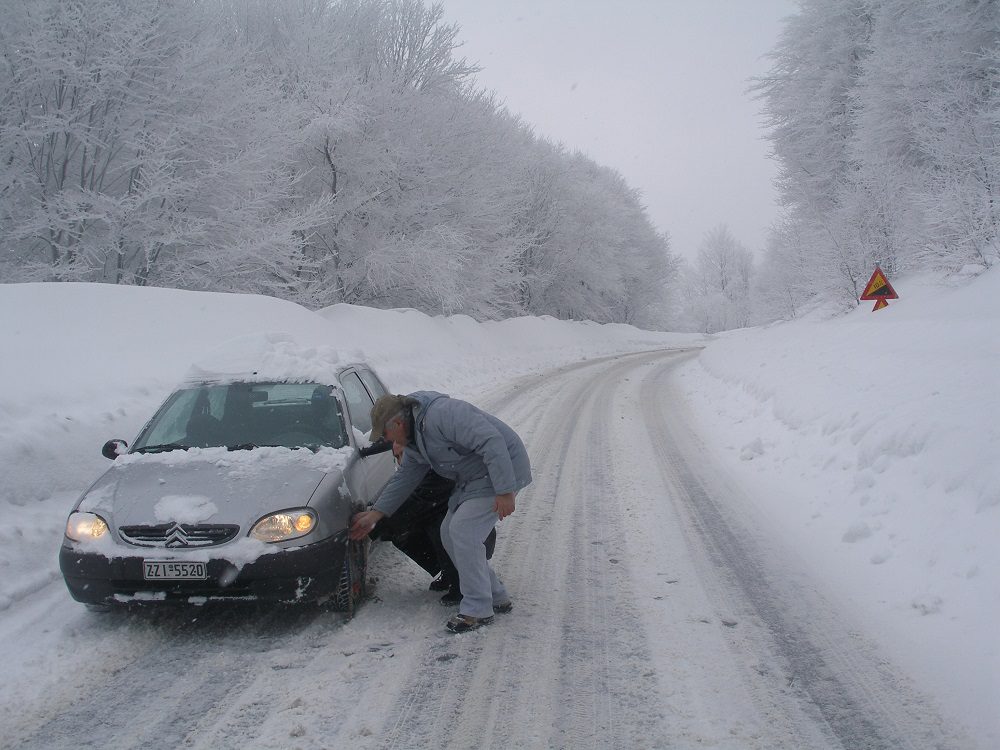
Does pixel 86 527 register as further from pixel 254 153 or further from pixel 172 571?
pixel 254 153

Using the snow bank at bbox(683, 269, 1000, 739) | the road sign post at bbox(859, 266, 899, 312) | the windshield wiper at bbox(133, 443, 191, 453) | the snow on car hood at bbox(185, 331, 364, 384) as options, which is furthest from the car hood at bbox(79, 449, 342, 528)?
the road sign post at bbox(859, 266, 899, 312)

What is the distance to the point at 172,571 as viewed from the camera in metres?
3.56

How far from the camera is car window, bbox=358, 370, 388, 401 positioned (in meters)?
6.07

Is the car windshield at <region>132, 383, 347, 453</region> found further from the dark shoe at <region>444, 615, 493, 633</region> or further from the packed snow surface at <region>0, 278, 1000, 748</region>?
the dark shoe at <region>444, 615, 493, 633</region>

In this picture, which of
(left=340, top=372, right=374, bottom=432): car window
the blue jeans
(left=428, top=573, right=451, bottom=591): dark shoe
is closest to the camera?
the blue jeans

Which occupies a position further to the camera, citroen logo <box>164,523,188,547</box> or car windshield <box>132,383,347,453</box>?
car windshield <box>132,383,347,453</box>

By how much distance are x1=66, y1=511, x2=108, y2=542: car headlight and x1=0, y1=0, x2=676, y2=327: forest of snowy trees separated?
1206cm

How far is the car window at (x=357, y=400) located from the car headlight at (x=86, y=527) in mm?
1814

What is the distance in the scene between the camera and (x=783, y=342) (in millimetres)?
16203

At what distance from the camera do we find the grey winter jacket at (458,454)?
150 inches

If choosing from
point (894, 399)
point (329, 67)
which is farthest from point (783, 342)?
point (329, 67)

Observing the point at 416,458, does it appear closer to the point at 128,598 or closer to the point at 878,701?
the point at 128,598

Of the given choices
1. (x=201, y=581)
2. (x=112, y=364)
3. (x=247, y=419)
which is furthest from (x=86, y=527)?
(x=112, y=364)

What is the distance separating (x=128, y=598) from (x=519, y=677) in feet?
7.20
